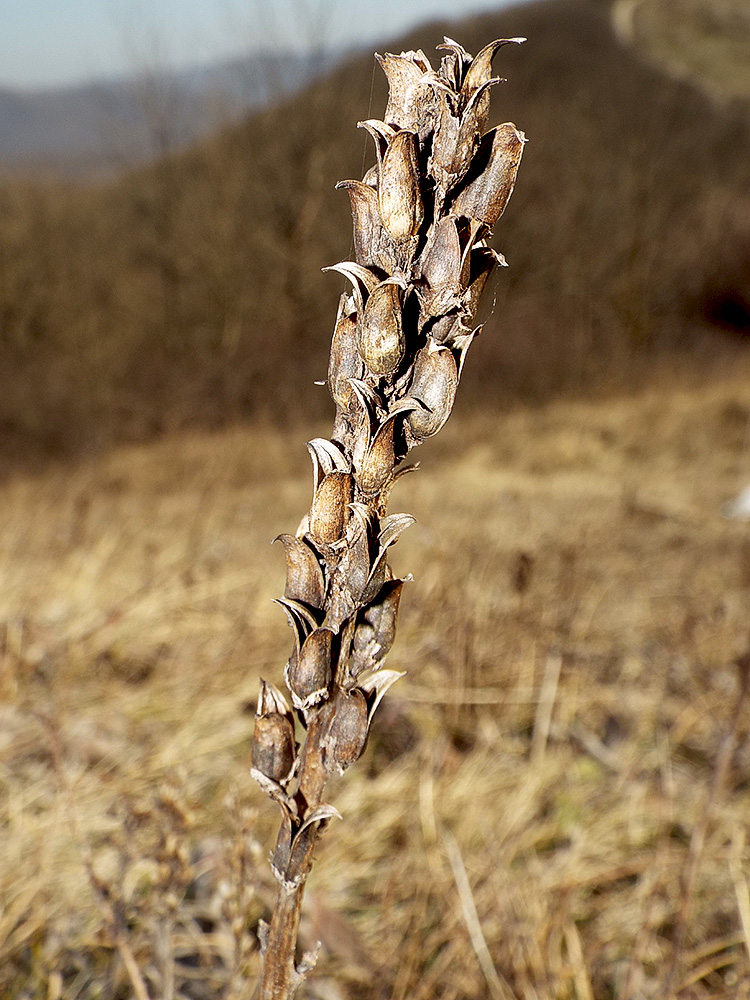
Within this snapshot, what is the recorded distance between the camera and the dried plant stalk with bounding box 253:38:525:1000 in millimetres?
640

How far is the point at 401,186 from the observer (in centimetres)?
63

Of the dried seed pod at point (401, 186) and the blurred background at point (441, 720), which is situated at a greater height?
the dried seed pod at point (401, 186)

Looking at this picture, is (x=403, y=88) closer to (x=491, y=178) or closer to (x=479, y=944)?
(x=491, y=178)

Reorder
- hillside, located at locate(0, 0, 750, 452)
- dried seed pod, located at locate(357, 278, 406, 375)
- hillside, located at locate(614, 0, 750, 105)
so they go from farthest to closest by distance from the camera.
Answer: hillside, located at locate(614, 0, 750, 105)
hillside, located at locate(0, 0, 750, 452)
dried seed pod, located at locate(357, 278, 406, 375)

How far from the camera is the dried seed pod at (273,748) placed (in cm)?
71

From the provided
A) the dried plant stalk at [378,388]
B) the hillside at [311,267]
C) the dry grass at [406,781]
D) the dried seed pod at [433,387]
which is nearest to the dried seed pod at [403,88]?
the dried plant stalk at [378,388]

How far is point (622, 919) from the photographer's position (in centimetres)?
199

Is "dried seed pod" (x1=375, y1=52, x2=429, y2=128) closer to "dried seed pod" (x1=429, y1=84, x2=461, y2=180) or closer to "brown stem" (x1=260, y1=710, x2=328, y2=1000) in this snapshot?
"dried seed pod" (x1=429, y1=84, x2=461, y2=180)

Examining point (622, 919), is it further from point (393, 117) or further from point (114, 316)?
point (114, 316)

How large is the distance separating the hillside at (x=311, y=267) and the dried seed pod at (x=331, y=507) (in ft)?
55.8

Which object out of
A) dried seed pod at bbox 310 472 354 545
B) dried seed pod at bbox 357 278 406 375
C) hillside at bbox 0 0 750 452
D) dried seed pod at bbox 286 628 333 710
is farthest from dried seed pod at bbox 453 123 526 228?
hillside at bbox 0 0 750 452

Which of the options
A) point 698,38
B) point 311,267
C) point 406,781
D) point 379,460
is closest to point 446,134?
point 379,460

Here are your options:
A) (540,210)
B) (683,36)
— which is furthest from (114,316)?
(683,36)

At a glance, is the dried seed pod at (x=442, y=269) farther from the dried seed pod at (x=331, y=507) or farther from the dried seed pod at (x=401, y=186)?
the dried seed pod at (x=331, y=507)
